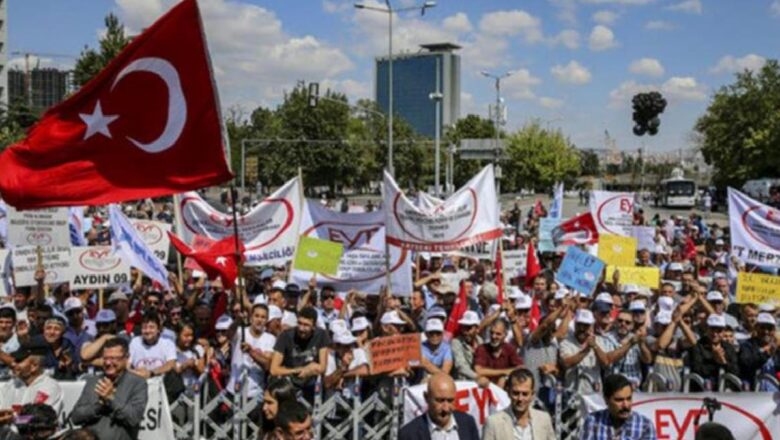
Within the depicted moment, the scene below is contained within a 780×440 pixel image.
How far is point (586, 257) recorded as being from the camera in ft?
38.3

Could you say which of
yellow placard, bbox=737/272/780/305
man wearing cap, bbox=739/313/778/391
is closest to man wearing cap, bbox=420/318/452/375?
man wearing cap, bbox=739/313/778/391

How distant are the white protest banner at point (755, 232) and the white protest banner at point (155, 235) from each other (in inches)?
332

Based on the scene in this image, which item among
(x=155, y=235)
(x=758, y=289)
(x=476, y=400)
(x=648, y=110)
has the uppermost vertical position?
(x=648, y=110)

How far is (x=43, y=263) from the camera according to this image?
12.0 meters

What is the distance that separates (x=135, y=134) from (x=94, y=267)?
5.81 m

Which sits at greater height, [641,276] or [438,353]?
[641,276]

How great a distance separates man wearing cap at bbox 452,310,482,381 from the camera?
870cm

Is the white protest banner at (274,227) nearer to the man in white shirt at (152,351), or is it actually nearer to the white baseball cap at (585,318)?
the man in white shirt at (152,351)

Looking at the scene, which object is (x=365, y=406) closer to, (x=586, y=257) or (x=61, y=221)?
(x=586, y=257)

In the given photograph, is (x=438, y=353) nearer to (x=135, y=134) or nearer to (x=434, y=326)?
(x=434, y=326)

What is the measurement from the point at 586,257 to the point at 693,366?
2.83m

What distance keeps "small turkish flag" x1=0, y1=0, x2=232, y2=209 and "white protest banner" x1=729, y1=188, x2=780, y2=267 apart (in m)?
8.52

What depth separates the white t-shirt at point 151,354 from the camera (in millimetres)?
8977

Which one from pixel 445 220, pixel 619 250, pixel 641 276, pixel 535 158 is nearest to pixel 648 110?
pixel 619 250
